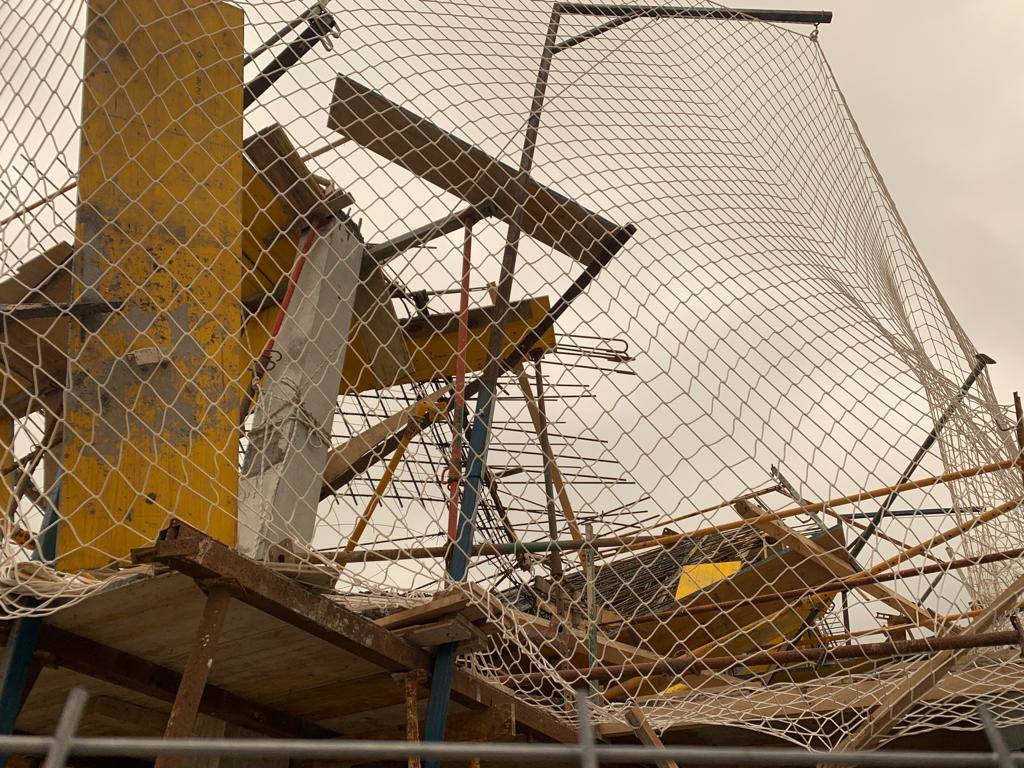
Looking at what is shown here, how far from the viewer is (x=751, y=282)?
5859 mm

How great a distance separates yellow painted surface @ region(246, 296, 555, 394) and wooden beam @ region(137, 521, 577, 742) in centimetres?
231

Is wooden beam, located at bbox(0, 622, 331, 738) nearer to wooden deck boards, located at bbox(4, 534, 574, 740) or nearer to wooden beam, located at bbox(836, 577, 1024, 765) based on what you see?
wooden deck boards, located at bbox(4, 534, 574, 740)

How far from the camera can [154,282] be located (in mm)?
4750

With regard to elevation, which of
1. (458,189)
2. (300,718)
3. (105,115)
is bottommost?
(300,718)

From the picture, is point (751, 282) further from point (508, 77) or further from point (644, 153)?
point (508, 77)

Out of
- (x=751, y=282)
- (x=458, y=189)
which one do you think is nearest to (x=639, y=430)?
(x=751, y=282)

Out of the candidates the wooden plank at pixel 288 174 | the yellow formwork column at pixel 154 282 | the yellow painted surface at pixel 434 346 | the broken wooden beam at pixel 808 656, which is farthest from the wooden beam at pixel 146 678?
the yellow painted surface at pixel 434 346

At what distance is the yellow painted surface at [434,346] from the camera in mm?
7284

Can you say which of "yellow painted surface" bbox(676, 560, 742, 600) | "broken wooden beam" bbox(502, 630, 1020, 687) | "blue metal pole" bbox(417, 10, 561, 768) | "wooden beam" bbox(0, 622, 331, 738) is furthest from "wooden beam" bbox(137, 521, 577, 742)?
"yellow painted surface" bbox(676, 560, 742, 600)

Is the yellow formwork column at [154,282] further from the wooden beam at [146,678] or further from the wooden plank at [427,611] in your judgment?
the wooden plank at [427,611]

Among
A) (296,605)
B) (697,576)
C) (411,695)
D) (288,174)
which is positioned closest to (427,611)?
(411,695)

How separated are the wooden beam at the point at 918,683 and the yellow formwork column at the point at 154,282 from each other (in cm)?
315

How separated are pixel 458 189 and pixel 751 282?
156 cm

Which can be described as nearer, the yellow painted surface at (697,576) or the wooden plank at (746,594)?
the wooden plank at (746,594)
